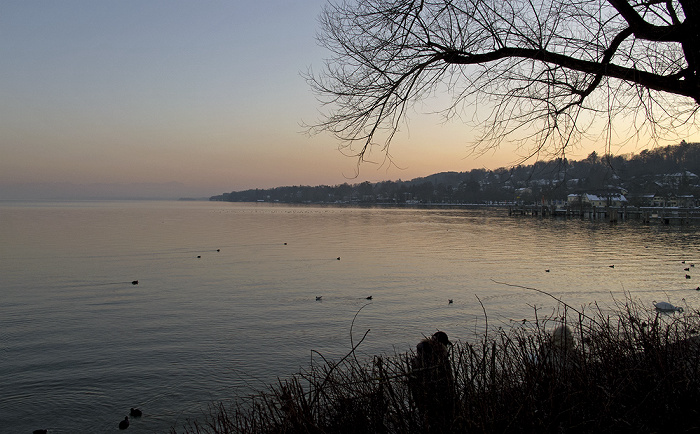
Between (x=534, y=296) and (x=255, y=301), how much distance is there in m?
9.79

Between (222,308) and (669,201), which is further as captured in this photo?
(669,201)

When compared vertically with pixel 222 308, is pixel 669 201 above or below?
above

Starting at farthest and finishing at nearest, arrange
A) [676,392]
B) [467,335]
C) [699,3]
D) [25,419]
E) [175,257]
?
[175,257] < [467,335] < [25,419] < [699,3] < [676,392]

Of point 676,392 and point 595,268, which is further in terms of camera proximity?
point 595,268

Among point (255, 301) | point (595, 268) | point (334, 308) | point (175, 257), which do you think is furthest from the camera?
point (175, 257)

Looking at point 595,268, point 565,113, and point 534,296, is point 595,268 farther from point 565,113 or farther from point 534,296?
point 565,113

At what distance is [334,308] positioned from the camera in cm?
1464

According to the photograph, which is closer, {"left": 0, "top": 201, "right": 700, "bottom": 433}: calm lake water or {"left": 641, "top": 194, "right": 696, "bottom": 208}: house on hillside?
{"left": 0, "top": 201, "right": 700, "bottom": 433}: calm lake water

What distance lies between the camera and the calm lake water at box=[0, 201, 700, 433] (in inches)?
337

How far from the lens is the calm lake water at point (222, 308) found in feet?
28.1

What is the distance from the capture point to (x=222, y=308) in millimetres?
14914

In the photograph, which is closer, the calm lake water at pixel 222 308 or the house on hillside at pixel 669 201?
the calm lake water at pixel 222 308

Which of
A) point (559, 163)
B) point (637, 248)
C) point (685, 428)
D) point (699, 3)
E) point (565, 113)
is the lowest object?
point (637, 248)

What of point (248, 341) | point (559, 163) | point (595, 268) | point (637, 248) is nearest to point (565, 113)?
point (559, 163)
